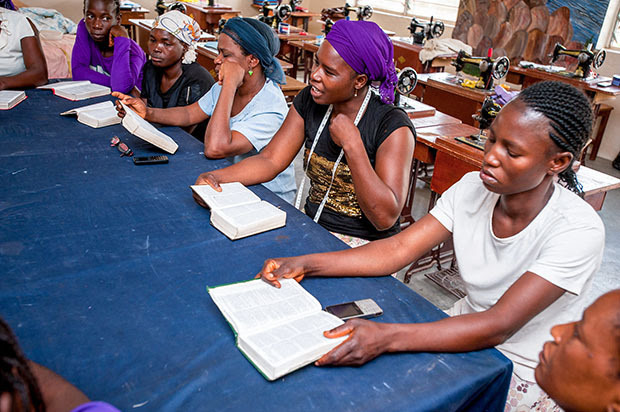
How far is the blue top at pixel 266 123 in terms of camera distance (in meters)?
2.24

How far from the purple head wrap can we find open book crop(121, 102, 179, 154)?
835mm

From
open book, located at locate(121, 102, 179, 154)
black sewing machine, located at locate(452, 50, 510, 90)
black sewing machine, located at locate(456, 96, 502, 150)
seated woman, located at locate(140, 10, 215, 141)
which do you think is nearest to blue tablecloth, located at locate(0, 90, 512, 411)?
open book, located at locate(121, 102, 179, 154)

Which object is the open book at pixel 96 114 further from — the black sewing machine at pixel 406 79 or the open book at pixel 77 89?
the black sewing machine at pixel 406 79

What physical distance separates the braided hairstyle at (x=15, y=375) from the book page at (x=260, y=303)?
0.42 meters

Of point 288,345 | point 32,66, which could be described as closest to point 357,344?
point 288,345

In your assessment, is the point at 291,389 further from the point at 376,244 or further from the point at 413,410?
the point at 376,244

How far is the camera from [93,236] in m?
1.42

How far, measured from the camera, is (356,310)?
1163 mm

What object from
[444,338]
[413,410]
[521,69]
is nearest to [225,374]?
[413,410]

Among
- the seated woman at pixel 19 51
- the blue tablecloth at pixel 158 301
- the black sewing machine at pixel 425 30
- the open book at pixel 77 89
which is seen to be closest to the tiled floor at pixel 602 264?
the blue tablecloth at pixel 158 301

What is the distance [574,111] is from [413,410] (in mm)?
772

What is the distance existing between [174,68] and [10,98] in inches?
34.1

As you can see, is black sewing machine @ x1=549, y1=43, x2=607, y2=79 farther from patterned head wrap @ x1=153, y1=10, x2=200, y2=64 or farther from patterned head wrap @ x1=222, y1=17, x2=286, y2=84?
patterned head wrap @ x1=153, y1=10, x2=200, y2=64

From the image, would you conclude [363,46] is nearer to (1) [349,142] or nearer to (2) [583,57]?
(1) [349,142]
